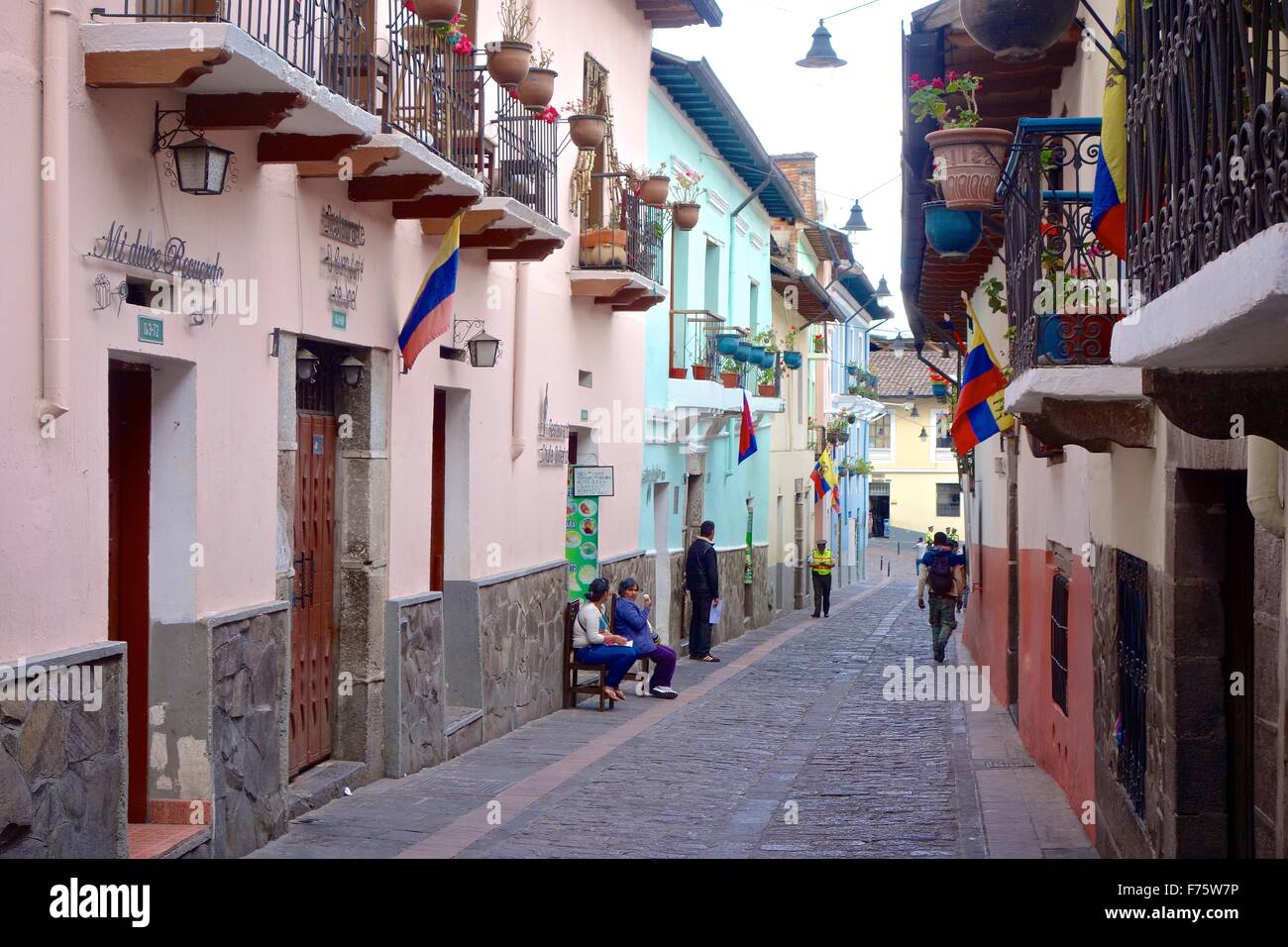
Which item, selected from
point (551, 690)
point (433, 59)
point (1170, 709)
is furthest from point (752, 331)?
point (1170, 709)

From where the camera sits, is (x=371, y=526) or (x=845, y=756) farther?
(x=845, y=756)

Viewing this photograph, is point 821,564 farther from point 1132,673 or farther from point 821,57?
point 1132,673

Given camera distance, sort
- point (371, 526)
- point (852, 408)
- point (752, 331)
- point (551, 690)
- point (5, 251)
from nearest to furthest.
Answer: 1. point (5, 251)
2. point (371, 526)
3. point (551, 690)
4. point (752, 331)
5. point (852, 408)

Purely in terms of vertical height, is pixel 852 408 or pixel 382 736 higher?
A: pixel 852 408

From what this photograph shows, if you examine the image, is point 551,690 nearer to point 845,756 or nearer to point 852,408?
point 845,756

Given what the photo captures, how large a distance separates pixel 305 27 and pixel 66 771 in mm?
4073

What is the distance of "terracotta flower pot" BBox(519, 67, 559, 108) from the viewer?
1279cm

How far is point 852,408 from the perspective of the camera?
47031 millimetres

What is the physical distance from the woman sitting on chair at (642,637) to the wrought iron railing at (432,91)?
18.4 feet

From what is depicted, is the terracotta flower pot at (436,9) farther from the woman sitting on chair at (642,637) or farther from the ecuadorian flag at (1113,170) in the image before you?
the woman sitting on chair at (642,637)

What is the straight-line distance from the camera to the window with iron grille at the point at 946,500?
65.7m

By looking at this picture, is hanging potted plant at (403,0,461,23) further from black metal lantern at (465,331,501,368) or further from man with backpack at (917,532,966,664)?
man with backpack at (917,532,966,664)

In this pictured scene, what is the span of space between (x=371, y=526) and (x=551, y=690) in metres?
4.92

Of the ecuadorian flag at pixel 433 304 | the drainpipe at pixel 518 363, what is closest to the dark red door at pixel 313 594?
the ecuadorian flag at pixel 433 304
